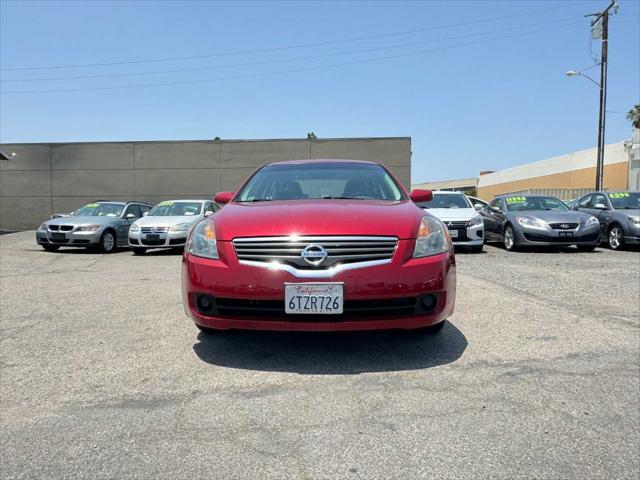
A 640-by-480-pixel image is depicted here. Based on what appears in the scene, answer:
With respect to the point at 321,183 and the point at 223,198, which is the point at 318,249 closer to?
the point at 321,183

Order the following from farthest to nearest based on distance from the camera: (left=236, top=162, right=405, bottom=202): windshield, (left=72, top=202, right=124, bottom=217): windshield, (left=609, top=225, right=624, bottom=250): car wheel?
(left=72, top=202, right=124, bottom=217): windshield, (left=609, top=225, right=624, bottom=250): car wheel, (left=236, top=162, right=405, bottom=202): windshield

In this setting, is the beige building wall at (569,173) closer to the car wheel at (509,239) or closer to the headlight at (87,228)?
the car wheel at (509,239)

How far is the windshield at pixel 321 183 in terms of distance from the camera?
14.3 feet

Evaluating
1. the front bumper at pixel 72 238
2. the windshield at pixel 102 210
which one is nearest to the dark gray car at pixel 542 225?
the front bumper at pixel 72 238

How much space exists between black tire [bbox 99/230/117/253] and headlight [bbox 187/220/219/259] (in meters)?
9.55

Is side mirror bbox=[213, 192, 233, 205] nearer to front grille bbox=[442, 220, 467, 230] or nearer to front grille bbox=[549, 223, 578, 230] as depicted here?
front grille bbox=[442, 220, 467, 230]

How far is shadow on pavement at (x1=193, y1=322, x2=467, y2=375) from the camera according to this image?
328 centimetres

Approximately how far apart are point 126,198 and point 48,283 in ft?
49.7

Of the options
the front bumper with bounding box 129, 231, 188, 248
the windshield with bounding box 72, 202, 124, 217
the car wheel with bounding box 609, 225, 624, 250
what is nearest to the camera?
the car wheel with bounding box 609, 225, 624, 250

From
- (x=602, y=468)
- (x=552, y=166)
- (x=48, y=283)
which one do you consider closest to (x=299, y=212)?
(x=602, y=468)

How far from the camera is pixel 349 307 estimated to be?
304 centimetres

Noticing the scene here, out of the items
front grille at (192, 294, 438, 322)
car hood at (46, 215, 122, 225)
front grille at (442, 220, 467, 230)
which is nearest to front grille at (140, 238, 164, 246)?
car hood at (46, 215, 122, 225)

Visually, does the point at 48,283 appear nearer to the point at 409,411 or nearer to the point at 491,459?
the point at 409,411

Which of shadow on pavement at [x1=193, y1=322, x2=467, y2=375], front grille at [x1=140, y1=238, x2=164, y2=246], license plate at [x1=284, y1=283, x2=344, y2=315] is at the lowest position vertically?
shadow on pavement at [x1=193, y1=322, x2=467, y2=375]
